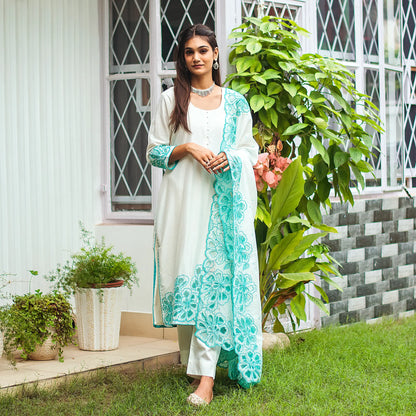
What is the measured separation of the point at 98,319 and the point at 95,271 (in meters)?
0.26

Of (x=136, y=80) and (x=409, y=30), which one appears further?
(x=409, y=30)

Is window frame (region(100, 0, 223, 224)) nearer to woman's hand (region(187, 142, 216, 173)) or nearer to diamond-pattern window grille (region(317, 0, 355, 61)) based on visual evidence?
diamond-pattern window grille (region(317, 0, 355, 61))

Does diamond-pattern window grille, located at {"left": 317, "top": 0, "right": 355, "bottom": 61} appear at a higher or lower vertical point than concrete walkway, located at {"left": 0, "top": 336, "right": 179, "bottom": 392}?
higher

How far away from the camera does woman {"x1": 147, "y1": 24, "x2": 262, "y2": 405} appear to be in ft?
12.2

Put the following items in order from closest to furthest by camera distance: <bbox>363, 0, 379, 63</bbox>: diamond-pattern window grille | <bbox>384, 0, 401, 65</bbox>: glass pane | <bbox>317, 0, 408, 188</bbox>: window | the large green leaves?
the large green leaves
<bbox>317, 0, 408, 188</bbox>: window
<bbox>363, 0, 379, 63</bbox>: diamond-pattern window grille
<bbox>384, 0, 401, 65</bbox>: glass pane

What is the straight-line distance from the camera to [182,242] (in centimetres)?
376

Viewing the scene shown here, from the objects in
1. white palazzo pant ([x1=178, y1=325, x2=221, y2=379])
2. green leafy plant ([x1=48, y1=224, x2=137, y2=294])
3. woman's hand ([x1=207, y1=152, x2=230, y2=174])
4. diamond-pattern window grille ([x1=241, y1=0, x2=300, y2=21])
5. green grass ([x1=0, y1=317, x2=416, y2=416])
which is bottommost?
green grass ([x1=0, y1=317, x2=416, y2=416])

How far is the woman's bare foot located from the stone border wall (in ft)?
6.45

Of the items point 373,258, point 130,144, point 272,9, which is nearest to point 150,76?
point 130,144

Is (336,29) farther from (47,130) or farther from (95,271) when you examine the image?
(95,271)

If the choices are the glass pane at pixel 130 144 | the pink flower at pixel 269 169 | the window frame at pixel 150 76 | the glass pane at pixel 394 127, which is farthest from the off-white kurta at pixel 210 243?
the glass pane at pixel 394 127

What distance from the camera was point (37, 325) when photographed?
4.23m

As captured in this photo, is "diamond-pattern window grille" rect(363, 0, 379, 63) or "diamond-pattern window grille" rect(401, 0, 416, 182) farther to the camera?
"diamond-pattern window grille" rect(401, 0, 416, 182)

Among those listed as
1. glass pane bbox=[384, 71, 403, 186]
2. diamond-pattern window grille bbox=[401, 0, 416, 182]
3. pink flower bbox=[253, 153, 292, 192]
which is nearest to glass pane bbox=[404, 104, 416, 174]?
diamond-pattern window grille bbox=[401, 0, 416, 182]
